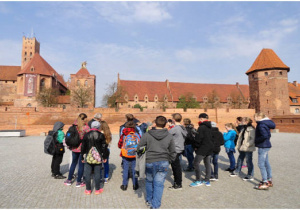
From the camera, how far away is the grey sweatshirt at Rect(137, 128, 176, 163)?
360 cm

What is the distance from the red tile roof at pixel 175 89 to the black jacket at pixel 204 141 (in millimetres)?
45754

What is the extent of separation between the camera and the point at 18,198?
13.3 feet

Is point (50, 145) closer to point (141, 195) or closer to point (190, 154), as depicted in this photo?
point (141, 195)

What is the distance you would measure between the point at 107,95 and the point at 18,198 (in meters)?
41.2

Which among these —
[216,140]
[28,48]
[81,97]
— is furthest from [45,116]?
[28,48]

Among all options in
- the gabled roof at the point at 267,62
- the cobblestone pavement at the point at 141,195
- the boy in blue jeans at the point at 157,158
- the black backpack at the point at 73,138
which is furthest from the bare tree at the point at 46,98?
the boy in blue jeans at the point at 157,158

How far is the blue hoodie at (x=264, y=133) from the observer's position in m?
4.59

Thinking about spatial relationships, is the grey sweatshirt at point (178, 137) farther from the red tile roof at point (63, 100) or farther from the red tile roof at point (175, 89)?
the red tile roof at point (63, 100)

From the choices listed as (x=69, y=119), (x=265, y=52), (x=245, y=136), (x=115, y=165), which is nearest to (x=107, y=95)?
(x=69, y=119)

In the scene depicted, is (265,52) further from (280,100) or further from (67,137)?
(67,137)

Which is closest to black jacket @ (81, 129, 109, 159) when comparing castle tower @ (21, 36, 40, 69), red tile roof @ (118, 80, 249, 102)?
red tile roof @ (118, 80, 249, 102)

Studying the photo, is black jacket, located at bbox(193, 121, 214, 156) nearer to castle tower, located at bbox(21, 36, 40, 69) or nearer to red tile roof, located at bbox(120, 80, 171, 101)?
red tile roof, located at bbox(120, 80, 171, 101)

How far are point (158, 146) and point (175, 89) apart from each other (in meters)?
52.4

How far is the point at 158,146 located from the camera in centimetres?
363
